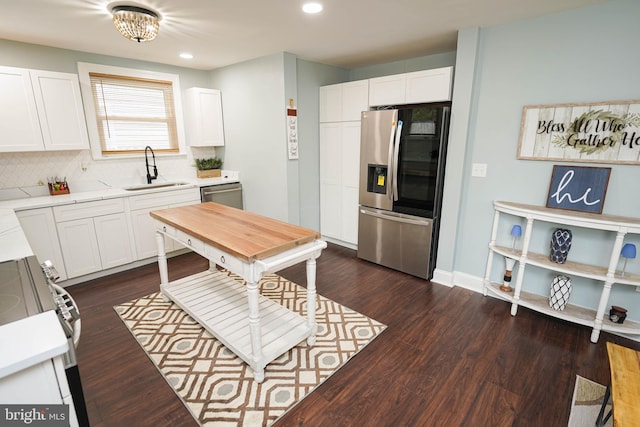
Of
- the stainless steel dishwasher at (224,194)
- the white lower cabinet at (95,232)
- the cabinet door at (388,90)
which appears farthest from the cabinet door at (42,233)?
the cabinet door at (388,90)

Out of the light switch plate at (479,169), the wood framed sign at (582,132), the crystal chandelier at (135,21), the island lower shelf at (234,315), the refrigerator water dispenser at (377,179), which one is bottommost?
the island lower shelf at (234,315)

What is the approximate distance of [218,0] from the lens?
217 centimetres

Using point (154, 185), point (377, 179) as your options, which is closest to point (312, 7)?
point (377, 179)

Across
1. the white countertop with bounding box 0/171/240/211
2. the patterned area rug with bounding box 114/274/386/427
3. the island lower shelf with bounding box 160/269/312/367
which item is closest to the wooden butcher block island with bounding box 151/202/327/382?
the island lower shelf with bounding box 160/269/312/367

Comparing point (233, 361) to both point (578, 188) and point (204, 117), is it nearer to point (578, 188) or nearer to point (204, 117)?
point (578, 188)

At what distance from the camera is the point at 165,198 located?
3.76m

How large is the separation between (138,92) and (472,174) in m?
4.16

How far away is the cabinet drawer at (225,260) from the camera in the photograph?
1834mm

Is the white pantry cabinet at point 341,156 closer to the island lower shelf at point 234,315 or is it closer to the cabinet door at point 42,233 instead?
the island lower shelf at point 234,315

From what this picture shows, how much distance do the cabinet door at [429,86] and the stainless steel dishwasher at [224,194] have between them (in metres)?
2.60

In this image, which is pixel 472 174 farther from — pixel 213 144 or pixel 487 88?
pixel 213 144

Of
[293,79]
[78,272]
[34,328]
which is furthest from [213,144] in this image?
[34,328]

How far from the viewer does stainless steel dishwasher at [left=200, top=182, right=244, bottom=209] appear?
413 cm

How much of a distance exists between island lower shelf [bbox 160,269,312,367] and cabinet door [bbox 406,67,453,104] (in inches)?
99.5
